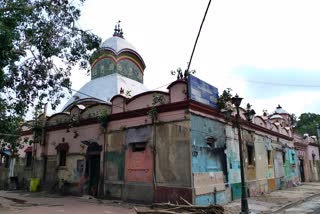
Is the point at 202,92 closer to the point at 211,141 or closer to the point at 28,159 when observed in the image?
the point at 211,141

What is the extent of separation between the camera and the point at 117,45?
75.3 feet

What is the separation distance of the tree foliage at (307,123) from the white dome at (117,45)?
44.8 metres

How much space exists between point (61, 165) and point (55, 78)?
22.9 ft

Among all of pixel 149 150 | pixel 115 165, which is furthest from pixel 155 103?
pixel 115 165

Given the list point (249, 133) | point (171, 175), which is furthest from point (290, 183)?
point (171, 175)

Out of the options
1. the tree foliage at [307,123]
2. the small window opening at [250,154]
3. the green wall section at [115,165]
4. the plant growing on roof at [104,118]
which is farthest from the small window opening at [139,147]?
the tree foliage at [307,123]

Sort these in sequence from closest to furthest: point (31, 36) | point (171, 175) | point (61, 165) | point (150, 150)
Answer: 1. point (31, 36)
2. point (171, 175)
3. point (150, 150)
4. point (61, 165)

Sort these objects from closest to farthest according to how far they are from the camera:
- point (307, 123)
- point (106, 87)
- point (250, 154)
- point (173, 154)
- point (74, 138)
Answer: point (173, 154)
point (74, 138)
point (250, 154)
point (106, 87)
point (307, 123)

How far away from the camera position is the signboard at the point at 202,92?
12.0m

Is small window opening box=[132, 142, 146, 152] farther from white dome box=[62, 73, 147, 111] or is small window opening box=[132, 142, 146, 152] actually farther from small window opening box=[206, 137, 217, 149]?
white dome box=[62, 73, 147, 111]

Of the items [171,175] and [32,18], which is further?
[171,175]

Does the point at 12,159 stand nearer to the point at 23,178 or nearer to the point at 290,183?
the point at 23,178

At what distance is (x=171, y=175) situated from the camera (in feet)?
38.2

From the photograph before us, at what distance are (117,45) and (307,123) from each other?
51.4 m
